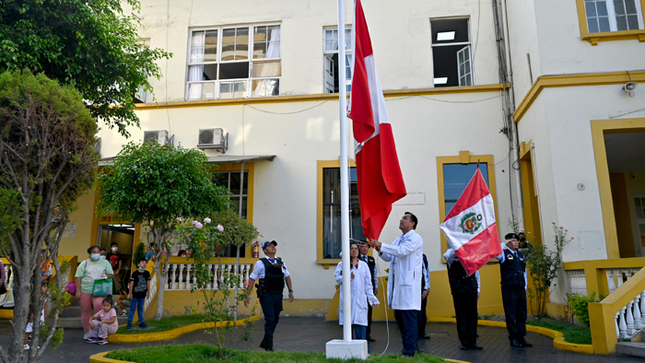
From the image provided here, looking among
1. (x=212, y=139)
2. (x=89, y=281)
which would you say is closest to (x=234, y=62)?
(x=212, y=139)

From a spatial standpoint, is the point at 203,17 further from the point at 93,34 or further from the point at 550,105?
the point at 550,105

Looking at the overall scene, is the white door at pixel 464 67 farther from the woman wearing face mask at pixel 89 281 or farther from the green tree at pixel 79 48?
the woman wearing face mask at pixel 89 281

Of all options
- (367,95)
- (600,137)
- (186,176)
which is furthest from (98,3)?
(600,137)

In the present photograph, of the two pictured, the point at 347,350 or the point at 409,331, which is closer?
the point at 347,350

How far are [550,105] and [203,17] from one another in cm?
1040

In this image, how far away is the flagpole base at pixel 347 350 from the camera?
5.25 meters

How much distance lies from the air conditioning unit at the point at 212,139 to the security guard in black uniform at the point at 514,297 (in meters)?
8.57

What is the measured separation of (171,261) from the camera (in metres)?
12.1

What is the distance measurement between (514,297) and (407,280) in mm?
2382

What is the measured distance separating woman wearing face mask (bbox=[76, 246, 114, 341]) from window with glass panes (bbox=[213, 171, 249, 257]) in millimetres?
4864

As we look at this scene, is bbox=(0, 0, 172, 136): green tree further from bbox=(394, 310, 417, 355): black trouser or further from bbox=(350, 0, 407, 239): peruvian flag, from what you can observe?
bbox=(394, 310, 417, 355): black trouser

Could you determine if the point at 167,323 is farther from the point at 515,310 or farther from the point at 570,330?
the point at 570,330

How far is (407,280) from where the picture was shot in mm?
6344

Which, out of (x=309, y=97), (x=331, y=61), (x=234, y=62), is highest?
(x=234, y=62)
